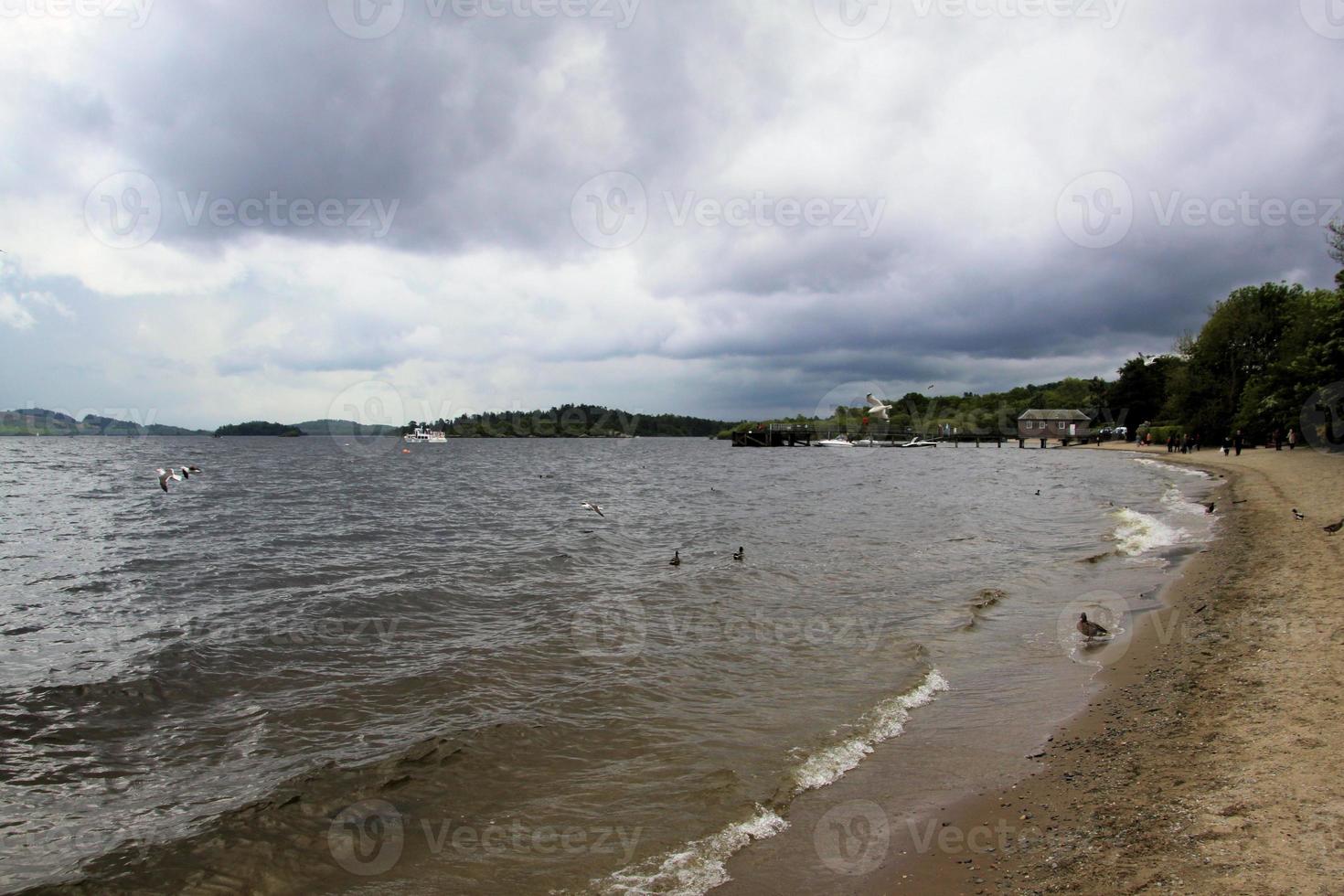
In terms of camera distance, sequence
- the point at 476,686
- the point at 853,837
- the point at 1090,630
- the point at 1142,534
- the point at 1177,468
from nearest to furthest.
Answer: the point at 853,837
the point at 476,686
the point at 1090,630
the point at 1142,534
the point at 1177,468

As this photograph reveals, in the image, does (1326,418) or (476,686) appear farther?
(1326,418)

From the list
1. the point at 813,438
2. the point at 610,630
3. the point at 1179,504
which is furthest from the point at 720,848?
the point at 813,438

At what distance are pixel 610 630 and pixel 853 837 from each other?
7941mm

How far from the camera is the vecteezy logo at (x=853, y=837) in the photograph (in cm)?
596

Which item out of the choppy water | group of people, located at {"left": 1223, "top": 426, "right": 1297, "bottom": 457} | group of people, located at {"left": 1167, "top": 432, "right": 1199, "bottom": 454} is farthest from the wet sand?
group of people, located at {"left": 1167, "top": 432, "right": 1199, "bottom": 454}

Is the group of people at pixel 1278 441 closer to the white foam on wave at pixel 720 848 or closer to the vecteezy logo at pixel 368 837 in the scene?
the white foam on wave at pixel 720 848

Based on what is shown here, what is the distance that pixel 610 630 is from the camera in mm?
13766

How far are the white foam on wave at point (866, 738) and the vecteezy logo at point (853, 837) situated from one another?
2.11 feet

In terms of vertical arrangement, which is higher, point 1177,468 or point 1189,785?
point 1177,468

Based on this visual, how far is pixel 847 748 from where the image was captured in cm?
834

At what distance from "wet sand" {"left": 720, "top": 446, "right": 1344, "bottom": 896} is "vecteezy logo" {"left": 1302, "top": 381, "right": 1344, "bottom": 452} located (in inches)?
1696

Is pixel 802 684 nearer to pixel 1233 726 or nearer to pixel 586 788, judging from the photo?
pixel 586 788

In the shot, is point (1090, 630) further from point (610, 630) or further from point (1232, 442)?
point (1232, 442)

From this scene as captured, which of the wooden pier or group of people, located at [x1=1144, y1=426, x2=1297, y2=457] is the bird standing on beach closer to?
group of people, located at [x1=1144, y1=426, x2=1297, y2=457]
